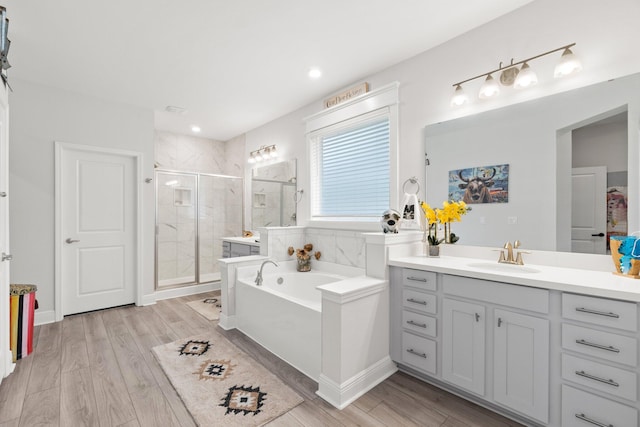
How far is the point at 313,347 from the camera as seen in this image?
79.7 inches

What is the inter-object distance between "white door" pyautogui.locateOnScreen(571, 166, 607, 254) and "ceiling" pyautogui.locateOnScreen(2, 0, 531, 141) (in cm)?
124

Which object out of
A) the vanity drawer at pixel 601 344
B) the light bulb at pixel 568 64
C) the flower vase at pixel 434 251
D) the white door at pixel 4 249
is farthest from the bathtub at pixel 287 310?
the light bulb at pixel 568 64

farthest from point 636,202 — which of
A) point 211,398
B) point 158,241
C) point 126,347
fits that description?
point 158,241

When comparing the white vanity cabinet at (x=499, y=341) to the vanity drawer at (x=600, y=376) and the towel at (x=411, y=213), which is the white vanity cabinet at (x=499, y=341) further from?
the towel at (x=411, y=213)

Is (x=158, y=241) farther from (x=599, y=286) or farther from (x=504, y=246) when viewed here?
(x=599, y=286)

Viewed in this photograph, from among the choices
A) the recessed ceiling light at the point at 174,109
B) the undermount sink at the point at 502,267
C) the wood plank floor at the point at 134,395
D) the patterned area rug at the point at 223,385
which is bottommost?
the wood plank floor at the point at 134,395

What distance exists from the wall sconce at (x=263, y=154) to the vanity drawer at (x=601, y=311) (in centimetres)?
359

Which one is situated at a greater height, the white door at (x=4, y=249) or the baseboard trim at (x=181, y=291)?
the white door at (x=4, y=249)

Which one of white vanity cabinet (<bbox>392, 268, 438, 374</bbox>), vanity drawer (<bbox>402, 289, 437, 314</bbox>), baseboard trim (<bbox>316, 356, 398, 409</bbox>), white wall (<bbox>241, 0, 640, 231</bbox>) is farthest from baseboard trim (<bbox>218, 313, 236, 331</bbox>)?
white wall (<bbox>241, 0, 640, 231</bbox>)

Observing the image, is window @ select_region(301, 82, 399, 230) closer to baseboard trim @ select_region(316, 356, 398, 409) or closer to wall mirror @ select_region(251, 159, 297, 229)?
wall mirror @ select_region(251, 159, 297, 229)

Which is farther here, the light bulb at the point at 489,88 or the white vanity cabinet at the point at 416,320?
the light bulb at the point at 489,88

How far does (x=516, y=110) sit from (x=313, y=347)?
218 cm

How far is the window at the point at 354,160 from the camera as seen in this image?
2805 mm

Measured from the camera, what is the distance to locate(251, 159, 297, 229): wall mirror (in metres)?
3.96
